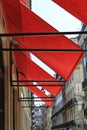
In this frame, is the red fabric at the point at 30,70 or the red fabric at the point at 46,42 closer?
the red fabric at the point at 46,42

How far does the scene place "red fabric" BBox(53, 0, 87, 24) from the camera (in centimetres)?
453

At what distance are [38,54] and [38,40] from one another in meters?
0.97

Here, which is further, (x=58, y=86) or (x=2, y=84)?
(x=58, y=86)

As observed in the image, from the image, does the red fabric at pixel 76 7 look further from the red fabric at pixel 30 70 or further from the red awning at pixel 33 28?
the red fabric at pixel 30 70

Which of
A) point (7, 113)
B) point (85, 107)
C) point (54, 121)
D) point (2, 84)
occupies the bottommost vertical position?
point (7, 113)

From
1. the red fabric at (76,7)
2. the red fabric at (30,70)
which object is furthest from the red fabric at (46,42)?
the red fabric at (30,70)

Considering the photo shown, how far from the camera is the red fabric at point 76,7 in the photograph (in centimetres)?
453

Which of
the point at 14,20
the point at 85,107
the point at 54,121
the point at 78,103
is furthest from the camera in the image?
the point at 54,121

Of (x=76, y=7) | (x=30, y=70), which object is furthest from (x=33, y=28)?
(x=30, y=70)

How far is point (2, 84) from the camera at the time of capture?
7.05m

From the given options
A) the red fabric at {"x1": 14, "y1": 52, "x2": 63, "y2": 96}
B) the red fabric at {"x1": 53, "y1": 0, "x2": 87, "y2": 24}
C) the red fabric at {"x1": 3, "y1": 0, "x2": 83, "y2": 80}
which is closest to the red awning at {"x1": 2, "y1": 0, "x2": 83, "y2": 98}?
the red fabric at {"x1": 3, "y1": 0, "x2": 83, "y2": 80}

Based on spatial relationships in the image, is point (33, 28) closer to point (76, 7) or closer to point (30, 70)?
point (76, 7)

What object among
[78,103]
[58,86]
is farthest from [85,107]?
[58,86]

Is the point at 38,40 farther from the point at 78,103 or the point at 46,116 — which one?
the point at 46,116
